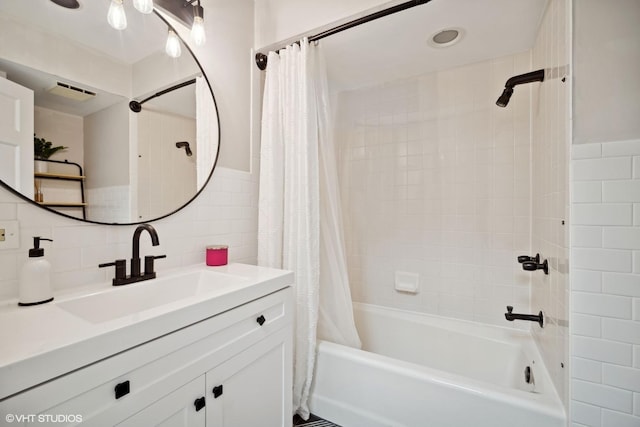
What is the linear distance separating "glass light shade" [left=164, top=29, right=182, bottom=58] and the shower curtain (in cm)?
51

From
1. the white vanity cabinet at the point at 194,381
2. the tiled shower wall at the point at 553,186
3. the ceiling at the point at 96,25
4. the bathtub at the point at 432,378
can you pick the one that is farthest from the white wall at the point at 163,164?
A: the tiled shower wall at the point at 553,186

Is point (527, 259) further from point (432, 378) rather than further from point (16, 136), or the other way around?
point (16, 136)

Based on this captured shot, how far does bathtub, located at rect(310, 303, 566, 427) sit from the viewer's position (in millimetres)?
1124

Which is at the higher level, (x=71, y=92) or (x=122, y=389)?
(x=71, y=92)

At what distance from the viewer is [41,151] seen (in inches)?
36.5

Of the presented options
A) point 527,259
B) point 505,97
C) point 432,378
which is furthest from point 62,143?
point 527,259

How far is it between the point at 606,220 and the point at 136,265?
175 centimetres

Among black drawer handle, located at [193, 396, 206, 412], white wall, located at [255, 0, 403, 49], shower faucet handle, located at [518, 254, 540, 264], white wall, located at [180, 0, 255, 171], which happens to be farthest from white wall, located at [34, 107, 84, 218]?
shower faucet handle, located at [518, 254, 540, 264]

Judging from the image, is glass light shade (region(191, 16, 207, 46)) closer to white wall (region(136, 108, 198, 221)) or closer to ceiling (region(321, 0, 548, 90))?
white wall (region(136, 108, 198, 221))

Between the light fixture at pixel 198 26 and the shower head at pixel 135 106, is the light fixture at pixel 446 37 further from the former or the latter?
the shower head at pixel 135 106

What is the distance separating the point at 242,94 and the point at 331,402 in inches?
73.9

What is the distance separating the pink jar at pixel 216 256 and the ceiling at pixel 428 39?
4.44 feet

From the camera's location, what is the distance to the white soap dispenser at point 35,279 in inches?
32.0

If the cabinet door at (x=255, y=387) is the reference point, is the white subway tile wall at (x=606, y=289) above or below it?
above
